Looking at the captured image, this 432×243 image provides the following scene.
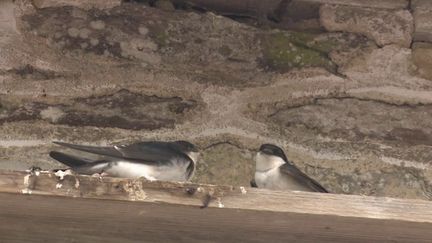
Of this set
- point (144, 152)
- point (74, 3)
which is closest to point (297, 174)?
point (144, 152)

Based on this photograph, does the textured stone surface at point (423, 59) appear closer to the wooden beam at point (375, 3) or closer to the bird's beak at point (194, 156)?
the wooden beam at point (375, 3)

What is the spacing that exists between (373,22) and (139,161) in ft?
2.22

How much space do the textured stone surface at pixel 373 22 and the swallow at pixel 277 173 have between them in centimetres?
35

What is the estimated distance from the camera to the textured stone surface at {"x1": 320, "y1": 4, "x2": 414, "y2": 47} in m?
2.12

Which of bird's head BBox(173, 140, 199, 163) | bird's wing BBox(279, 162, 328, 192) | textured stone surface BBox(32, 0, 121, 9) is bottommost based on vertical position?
bird's wing BBox(279, 162, 328, 192)

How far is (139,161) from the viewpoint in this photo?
5.80 ft

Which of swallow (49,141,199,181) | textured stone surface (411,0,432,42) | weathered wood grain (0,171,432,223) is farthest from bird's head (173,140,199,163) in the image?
textured stone surface (411,0,432,42)

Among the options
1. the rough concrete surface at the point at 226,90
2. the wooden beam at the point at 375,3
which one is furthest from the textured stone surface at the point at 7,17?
the wooden beam at the point at 375,3

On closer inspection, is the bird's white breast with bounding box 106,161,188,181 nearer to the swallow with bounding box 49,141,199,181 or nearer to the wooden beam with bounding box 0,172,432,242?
the swallow with bounding box 49,141,199,181

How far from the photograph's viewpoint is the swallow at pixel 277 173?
72.7 inches

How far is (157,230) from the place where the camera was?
5.04ft

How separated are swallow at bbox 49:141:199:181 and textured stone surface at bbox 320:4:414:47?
0.51 metres

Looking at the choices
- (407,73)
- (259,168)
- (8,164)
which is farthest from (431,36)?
(8,164)

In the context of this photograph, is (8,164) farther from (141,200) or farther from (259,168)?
(141,200)
